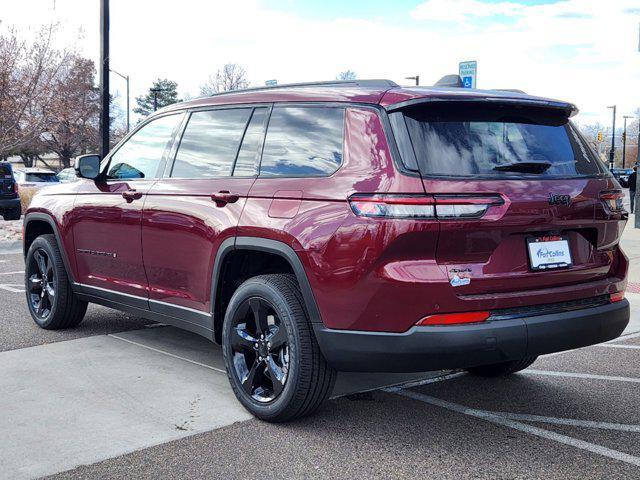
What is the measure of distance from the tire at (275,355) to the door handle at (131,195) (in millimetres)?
1299

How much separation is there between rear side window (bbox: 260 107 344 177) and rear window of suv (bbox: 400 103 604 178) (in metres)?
0.45

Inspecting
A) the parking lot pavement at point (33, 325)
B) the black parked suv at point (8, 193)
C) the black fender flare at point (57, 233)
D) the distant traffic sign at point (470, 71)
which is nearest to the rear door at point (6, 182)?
the black parked suv at point (8, 193)

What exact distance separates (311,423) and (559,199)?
1783 millimetres

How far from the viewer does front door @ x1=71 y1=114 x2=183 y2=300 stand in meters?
5.34

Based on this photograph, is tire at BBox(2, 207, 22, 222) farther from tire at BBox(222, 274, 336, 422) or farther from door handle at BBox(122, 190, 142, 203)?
tire at BBox(222, 274, 336, 422)

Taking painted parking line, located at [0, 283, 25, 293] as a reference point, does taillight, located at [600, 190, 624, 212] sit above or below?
above

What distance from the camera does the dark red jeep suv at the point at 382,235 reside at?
3.62 metres

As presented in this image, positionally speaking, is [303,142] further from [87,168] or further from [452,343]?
[87,168]

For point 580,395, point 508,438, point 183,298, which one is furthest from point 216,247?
point 580,395

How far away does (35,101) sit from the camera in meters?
18.3

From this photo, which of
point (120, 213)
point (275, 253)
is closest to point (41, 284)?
point (120, 213)

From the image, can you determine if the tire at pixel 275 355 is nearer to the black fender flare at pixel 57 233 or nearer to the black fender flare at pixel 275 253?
the black fender flare at pixel 275 253

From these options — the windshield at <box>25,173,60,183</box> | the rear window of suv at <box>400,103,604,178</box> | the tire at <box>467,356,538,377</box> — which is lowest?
the windshield at <box>25,173,60,183</box>

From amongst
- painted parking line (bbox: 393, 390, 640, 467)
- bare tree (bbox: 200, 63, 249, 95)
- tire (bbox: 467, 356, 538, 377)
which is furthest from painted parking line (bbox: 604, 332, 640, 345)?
bare tree (bbox: 200, 63, 249, 95)
